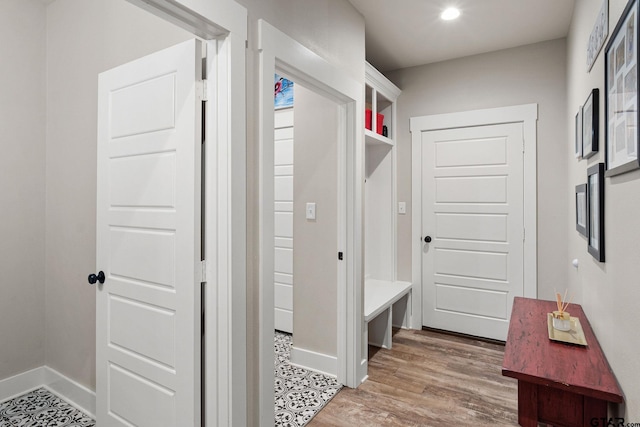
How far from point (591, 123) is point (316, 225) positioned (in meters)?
1.76

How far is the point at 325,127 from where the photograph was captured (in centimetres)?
274

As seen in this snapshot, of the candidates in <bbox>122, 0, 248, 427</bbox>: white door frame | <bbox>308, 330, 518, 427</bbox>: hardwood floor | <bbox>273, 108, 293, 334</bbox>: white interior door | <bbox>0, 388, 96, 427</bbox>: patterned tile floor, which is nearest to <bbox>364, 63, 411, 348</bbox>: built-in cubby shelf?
<bbox>308, 330, 518, 427</bbox>: hardwood floor

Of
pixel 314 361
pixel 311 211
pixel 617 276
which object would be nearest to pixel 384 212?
pixel 311 211

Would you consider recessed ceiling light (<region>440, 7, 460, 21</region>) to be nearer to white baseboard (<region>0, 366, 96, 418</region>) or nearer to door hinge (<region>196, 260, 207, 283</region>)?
door hinge (<region>196, 260, 207, 283</region>)

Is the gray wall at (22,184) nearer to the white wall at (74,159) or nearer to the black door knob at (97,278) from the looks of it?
the white wall at (74,159)

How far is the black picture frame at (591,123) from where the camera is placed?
1614 mm

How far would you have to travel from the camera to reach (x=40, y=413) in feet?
7.52

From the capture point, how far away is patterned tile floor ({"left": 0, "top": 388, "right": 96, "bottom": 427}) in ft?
7.18

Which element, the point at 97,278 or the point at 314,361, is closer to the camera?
the point at 97,278

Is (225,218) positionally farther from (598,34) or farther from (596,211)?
(598,34)

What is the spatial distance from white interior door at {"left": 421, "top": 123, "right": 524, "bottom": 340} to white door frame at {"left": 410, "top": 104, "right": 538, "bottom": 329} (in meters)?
0.05

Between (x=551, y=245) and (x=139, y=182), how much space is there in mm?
3260

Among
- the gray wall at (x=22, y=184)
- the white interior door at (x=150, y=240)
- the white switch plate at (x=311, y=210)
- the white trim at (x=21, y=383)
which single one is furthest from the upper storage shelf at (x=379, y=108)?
the white trim at (x=21, y=383)

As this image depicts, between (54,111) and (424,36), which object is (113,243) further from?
(424,36)
